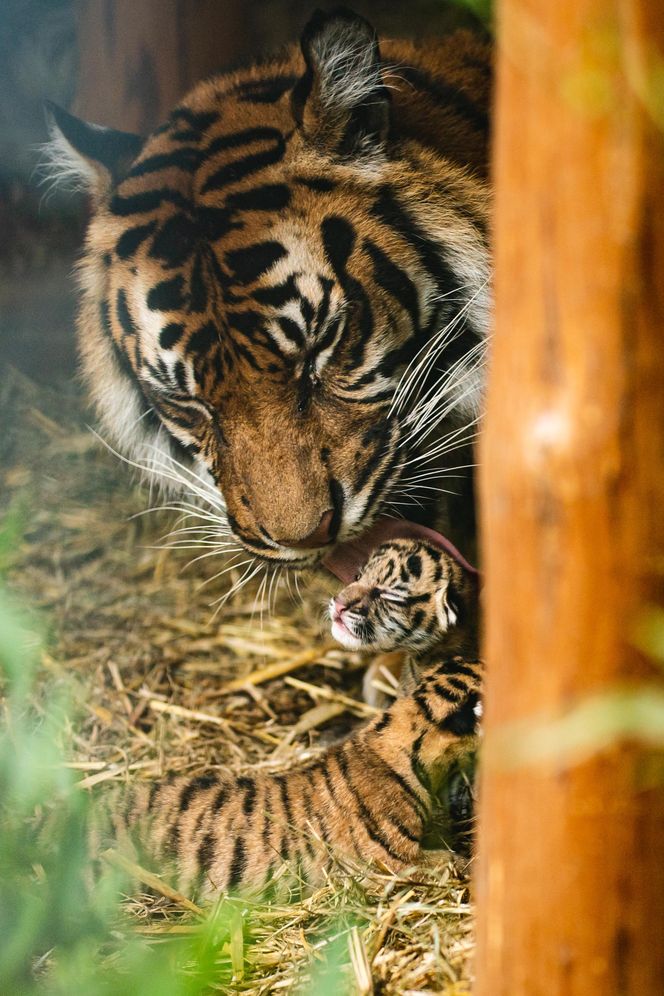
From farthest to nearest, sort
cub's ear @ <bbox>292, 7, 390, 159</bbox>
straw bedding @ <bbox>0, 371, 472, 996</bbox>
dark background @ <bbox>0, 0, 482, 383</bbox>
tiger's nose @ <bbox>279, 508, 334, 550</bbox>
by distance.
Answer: dark background @ <bbox>0, 0, 482, 383</bbox>
tiger's nose @ <bbox>279, 508, 334, 550</bbox>
cub's ear @ <bbox>292, 7, 390, 159</bbox>
straw bedding @ <bbox>0, 371, 472, 996</bbox>

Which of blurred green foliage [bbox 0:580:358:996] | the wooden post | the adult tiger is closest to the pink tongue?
the adult tiger

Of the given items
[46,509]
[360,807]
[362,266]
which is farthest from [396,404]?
[46,509]

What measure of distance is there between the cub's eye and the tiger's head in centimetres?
14

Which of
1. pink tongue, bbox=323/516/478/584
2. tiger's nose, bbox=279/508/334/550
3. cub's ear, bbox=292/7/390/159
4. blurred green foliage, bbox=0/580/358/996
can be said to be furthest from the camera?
pink tongue, bbox=323/516/478/584

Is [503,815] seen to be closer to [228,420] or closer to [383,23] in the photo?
[228,420]

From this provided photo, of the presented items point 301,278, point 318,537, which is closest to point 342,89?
point 301,278

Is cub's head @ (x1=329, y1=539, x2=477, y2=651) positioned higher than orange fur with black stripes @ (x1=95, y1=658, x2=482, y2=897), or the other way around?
cub's head @ (x1=329, y1=539, x2=477, y2=651)

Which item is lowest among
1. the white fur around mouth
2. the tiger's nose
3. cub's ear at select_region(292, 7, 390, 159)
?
the white fur around mouth

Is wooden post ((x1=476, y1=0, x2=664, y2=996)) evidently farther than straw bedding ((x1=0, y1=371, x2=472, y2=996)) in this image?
No

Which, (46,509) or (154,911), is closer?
(154,911)

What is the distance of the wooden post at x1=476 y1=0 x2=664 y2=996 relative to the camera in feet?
2.56

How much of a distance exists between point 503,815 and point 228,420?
117 cm

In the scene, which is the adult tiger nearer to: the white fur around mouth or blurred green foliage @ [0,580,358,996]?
the white fur around mouth

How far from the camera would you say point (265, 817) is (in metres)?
1.85
